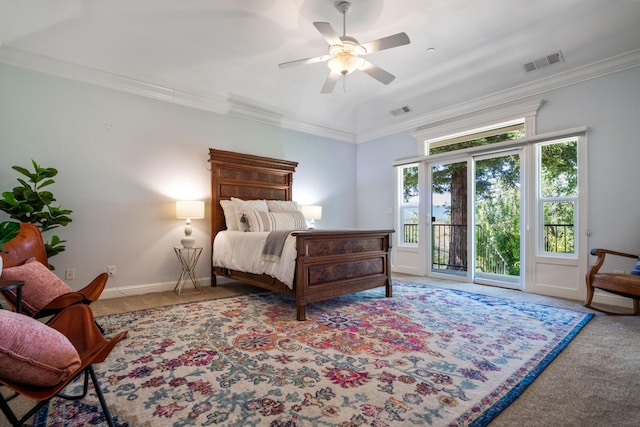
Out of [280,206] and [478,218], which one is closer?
[280,206]

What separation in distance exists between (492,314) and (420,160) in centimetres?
296

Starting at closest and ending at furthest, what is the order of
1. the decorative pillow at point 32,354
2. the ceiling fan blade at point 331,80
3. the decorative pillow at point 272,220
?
the decorative pillow at point 32,354 < the ceiling fan blade at point 331,80 < the decorative pillow at point 272,220

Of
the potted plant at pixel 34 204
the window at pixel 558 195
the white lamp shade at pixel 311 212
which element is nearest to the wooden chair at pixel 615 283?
the window at pixel 558 195

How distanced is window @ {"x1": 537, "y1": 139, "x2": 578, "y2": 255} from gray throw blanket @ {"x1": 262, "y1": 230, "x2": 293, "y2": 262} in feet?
11.2

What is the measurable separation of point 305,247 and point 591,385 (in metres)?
2.15

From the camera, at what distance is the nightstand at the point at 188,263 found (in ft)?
13.8

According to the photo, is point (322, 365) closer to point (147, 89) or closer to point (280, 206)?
point (280, 206)

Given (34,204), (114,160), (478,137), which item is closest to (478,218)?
(478,137)

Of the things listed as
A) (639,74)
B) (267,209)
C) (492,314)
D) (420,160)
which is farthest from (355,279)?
(639,74)

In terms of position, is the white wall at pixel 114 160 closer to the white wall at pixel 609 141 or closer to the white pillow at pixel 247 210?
the white pillow at pixel 247 210

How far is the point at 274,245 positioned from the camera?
3148 millimetres

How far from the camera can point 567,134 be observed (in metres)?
3.81

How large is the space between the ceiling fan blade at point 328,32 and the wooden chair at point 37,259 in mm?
2691

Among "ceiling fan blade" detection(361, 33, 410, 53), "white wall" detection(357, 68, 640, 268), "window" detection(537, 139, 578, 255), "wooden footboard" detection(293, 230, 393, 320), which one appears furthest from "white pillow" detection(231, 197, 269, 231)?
"white wall" detection(357, 68, 640, 268)
